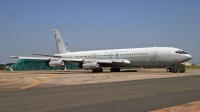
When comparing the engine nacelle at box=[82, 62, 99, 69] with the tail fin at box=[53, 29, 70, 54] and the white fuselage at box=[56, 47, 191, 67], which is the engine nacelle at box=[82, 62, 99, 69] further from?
the tail fin at box=[53, 29, 70, 54]

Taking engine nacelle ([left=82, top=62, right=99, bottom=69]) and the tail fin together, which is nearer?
engine nacelle ([left=82, top=62, right=99, bottom=69])

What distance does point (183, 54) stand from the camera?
43469 millimetres

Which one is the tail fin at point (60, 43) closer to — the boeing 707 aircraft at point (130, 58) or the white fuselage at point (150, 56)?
the boeing 707 aircraft at point (130, 58)

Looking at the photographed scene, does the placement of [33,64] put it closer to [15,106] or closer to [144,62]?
[144,62]

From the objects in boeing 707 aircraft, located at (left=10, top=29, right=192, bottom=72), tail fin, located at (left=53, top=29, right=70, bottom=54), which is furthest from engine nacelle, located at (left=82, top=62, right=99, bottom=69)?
tail fin, located at (left=53, top=29, right=70, bottom=54)

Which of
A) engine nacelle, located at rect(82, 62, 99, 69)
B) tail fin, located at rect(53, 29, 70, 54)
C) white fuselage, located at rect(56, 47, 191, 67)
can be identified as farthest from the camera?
tail fin, located at rect(53, 29, 70, 54)

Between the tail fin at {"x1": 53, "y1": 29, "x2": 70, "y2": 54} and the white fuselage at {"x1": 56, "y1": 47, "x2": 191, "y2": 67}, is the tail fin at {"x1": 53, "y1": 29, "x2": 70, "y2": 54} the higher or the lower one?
the higher one

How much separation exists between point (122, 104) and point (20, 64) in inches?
3402

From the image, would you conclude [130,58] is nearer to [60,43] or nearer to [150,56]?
[150,56]

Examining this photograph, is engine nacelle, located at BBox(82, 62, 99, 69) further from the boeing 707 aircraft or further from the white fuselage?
the white fuselage

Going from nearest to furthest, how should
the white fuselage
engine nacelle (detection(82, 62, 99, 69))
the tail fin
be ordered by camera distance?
the white fuselage < engine nacelle (detection(82, 62, 99, 69)) < the tail fin

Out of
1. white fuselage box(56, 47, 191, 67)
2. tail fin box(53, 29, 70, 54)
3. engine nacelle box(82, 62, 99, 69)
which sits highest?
tail fin box(53, 29, 70, 54)

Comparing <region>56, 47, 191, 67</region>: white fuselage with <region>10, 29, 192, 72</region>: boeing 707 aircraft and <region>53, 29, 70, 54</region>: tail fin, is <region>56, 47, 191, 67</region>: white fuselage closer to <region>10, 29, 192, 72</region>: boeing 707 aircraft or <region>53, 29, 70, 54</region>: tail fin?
<region>10, 29, 192, 72</region>: boeing 707 aircraft

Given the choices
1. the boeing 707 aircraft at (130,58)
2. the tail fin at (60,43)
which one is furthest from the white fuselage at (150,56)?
the tail fin at (60,43)
